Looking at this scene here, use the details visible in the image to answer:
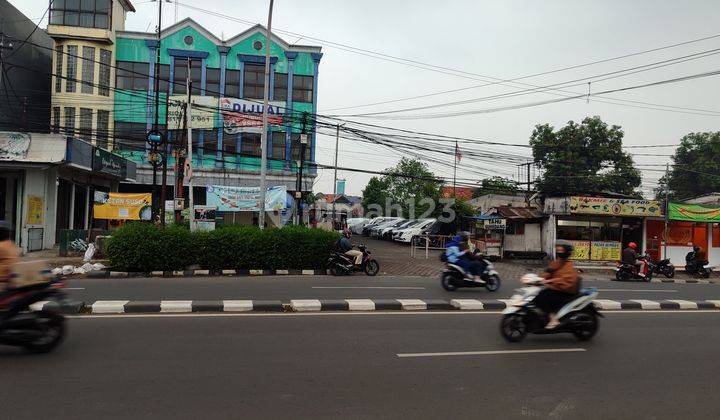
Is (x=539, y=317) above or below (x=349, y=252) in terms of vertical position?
below

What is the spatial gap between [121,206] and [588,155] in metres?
33.0

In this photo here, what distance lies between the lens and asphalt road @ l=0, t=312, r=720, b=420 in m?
4.57

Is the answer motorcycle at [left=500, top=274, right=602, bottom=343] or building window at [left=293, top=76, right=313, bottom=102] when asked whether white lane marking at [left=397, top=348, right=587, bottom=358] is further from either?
building window at [left=293, top=76, right=313, bottom=102]

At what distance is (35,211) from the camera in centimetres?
2072

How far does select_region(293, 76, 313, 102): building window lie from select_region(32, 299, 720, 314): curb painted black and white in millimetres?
27113

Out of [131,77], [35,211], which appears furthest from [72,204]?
[131,77]

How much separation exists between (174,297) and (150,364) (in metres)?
5.05

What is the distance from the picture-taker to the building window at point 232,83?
3488cm

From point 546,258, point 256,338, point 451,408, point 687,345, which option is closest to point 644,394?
point 451,408

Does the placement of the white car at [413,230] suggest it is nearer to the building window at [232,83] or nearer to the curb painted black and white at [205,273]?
the building window at [232,83]

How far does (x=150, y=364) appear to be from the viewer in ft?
18.7

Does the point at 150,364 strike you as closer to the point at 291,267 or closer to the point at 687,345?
the point at 687,345

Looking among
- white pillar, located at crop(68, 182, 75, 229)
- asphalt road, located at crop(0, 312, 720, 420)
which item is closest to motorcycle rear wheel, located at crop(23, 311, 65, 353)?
asphalt road, located at crop(0, 312, 720, 420)

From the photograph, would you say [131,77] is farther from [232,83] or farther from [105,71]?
[232,83]
